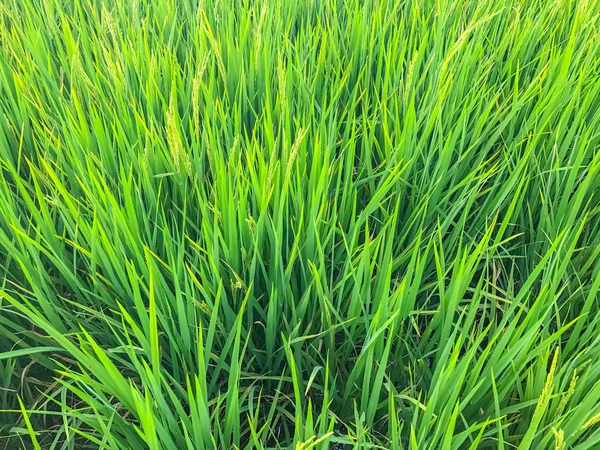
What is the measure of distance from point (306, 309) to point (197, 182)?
1.02 feet

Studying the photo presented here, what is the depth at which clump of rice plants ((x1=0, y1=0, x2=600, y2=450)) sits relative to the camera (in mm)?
643

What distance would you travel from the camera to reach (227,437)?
2.13 feet

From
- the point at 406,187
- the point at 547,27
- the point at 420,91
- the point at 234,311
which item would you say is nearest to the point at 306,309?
the point at 234,311

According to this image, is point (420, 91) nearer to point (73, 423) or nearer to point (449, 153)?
point (449, 153)

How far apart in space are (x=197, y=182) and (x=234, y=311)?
9.8 inches

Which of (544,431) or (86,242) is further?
(86,242)

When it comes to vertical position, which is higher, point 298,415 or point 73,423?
point 298,415

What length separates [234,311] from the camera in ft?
2.70

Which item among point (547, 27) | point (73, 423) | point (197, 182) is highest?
point (547, 27)

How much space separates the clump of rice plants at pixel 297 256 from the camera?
0.64 m

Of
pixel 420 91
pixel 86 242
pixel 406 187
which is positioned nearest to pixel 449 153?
pixel 406 187

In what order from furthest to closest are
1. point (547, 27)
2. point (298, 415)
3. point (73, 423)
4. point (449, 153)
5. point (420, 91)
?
1. point (547, 27)
2. point (420, 91)
3. point (449, 153)
4. point (73, 423)
5. point (298, 415)

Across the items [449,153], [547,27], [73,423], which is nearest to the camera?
[73,423]

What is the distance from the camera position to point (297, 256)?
2.79 ft
